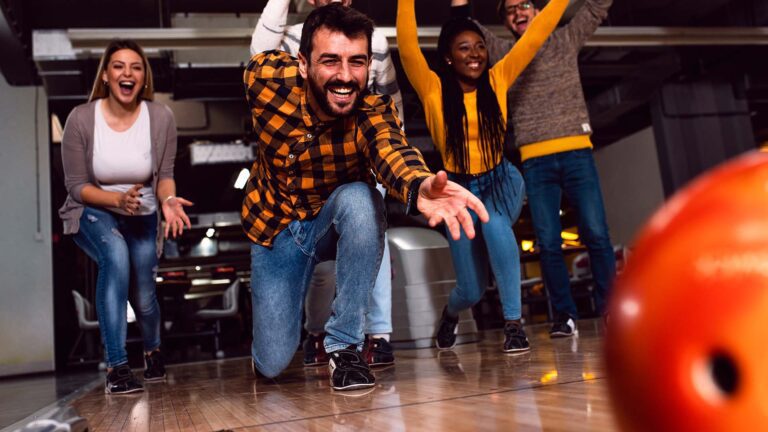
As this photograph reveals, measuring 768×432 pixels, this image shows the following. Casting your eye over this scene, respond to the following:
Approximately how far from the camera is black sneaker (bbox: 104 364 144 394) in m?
2.18

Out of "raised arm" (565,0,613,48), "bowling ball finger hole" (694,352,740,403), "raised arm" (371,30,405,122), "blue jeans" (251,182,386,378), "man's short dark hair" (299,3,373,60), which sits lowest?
"bowling ball finger hole" (694,352,740,403)

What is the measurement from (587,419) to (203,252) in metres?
11.4

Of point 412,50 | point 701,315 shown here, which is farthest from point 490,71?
point 701,315

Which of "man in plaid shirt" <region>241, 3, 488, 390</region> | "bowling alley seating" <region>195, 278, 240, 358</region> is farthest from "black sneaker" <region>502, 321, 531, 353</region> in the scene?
"bowling alley seating" <region>195, 278, 240, 358</region>

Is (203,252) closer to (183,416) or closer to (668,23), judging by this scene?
(668,23)

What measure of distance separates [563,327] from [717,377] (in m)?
2.30

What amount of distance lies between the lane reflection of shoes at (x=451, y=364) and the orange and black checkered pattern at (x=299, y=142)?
0.56 metres

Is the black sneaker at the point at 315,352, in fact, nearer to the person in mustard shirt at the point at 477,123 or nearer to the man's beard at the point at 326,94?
the person in mustard shirt at the point at 477,123

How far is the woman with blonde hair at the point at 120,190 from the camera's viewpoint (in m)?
2.32

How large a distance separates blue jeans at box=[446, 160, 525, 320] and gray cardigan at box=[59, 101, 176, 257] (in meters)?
1.12

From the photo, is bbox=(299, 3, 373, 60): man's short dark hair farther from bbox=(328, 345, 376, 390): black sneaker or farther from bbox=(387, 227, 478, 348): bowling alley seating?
bbox=(387, 227, 478, 348): bowling alley seating

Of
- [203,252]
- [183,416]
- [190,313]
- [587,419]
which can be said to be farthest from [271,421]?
[203,252]

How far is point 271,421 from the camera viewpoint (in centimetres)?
120

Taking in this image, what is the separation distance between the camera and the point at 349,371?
62.7 inches
